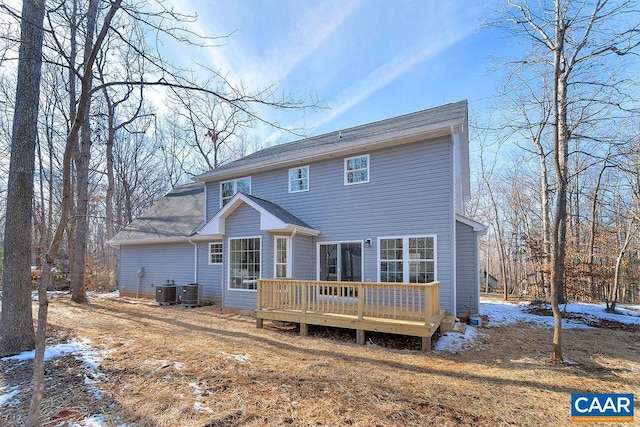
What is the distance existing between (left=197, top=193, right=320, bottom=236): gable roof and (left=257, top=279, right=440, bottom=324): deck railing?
1564mm

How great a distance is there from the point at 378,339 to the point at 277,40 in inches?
254

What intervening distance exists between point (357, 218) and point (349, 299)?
2.86m

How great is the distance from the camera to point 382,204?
29.6ft

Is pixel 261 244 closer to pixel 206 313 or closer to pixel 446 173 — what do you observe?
pixel 206 313

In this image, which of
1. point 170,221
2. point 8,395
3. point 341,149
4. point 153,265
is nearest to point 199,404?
point 8,395

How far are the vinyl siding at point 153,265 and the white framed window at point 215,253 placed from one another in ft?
3.62

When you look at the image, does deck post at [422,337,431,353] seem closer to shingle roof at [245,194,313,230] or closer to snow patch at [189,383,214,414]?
snow patch at [189,383,214,414]

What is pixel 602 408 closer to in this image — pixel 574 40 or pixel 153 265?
pixel 574 40

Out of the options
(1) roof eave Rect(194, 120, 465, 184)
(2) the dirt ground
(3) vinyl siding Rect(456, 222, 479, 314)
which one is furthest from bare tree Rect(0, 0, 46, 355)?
(3) vinyl siding Rect(456, 222, 479, 314)

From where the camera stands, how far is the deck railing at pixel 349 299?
6578mm

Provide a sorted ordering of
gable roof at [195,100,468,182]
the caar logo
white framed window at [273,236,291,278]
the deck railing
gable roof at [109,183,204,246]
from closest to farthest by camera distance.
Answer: the caar logo < the deck railing < gable roof at [195,100,468,182] < white framed window at [273,236,291,278] < gable roof at [109,183,204,246]

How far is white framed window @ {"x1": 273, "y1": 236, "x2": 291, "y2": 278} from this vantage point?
9289 millimetres

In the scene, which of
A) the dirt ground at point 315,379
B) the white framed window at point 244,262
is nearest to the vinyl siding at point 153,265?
the white framed window at point 244,262

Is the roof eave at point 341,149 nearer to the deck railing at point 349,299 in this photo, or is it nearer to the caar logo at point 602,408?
the deck railing at point 349,299
